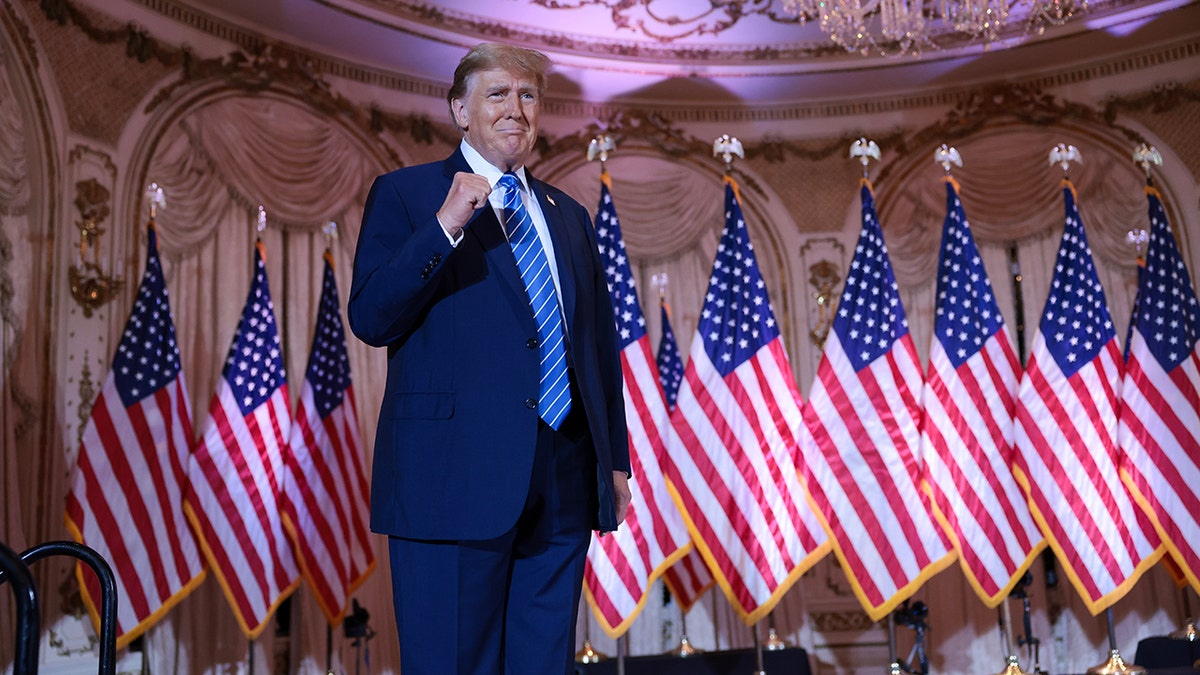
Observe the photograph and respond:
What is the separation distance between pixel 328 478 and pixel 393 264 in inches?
153

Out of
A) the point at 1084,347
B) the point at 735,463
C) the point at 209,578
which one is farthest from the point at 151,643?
the point at 1084,347

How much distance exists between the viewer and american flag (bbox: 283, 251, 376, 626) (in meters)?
5.33

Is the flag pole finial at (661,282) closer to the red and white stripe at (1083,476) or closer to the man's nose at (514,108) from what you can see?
the red and white stripe at (1083,476)

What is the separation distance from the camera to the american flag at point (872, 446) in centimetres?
489

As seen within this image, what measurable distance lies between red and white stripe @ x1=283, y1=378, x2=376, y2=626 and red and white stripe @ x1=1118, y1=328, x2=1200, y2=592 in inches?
145

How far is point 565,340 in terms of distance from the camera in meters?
2.00

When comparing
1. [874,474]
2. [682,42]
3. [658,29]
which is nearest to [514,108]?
[874,474]

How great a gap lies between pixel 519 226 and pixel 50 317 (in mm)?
4106

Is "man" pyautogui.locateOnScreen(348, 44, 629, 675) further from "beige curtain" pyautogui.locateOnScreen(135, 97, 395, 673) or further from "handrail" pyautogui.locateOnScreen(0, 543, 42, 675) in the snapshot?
"beige curtain" pyautogui.locateOnScreen(135, 97, 395, 673)

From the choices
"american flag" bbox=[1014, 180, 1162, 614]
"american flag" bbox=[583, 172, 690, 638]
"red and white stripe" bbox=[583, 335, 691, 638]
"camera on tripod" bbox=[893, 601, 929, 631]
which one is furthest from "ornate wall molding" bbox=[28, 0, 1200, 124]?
"camera on tripod" bbox=[893, 601, 929, 631]

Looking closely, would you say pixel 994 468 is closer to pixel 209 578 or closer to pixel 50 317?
pixel 209 578

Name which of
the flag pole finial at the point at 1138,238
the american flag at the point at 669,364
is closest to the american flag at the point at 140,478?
the american flag at the point at 669,364

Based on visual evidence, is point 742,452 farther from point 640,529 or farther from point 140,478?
point 140,478

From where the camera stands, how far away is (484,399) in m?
1.89
